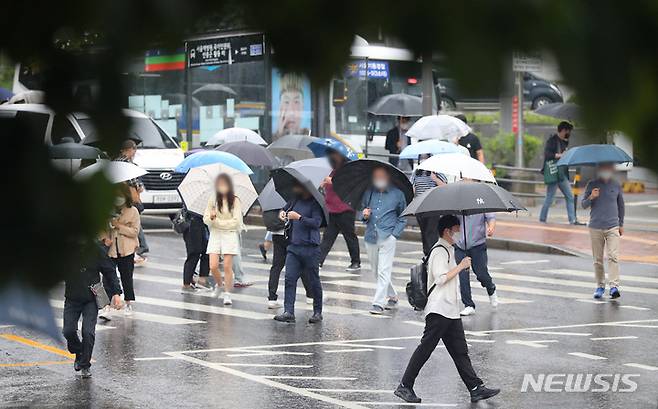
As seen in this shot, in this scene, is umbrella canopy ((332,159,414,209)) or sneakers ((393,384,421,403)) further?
umbrella canopy ((332,159,414,209))

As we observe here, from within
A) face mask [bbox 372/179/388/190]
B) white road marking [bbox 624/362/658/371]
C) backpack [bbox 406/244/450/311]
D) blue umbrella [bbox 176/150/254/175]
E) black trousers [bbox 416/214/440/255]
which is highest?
blue umbrella [bbox 176/150/254/175]

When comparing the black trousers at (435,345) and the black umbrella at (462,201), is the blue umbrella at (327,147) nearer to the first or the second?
the black umbrella at (462,201)

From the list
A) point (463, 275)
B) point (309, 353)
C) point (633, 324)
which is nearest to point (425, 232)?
point (463, 275)

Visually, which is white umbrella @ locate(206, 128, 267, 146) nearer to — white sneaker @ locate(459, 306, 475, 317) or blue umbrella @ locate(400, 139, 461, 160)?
blue umbrella @ locate(400, 139, 461, 160)

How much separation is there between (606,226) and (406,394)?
6222 mm

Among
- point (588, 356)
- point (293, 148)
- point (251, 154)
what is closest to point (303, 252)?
point (588, 356)

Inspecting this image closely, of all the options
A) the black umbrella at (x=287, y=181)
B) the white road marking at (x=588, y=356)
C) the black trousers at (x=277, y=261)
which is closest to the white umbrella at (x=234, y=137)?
the black trousers at (x=277, y=261)

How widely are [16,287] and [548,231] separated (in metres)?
20.7

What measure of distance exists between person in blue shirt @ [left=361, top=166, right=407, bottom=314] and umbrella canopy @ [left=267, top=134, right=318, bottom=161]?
620 centimetres

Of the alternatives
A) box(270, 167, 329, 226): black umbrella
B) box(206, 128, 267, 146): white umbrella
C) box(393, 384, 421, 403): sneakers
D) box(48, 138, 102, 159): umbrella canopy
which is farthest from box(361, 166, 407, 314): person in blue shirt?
box(48, 138, 102, 159): umbrella canopy

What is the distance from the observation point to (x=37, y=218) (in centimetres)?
162

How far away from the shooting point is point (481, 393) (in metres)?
9.34

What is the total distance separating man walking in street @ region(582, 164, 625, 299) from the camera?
14.8 meters
